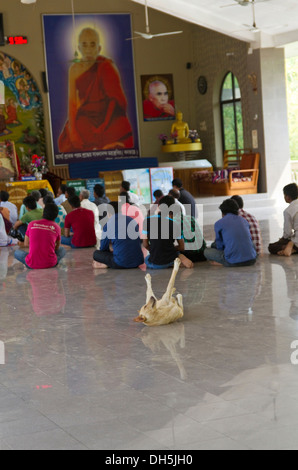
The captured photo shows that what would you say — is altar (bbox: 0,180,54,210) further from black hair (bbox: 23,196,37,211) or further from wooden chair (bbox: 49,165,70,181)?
black hair (bbox: 23,196,37,211)

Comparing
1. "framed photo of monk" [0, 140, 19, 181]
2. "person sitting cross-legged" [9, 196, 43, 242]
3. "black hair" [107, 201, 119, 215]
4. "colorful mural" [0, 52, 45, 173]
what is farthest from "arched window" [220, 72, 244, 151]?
"black hair" [107, 201, 119, 215]

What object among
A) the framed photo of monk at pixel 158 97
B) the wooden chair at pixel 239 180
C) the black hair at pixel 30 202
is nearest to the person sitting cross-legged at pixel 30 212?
the black hair at pixel 30 202

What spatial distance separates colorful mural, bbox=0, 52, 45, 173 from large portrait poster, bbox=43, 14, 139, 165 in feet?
1.33

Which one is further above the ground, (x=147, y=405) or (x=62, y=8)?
(x=62, y=8)

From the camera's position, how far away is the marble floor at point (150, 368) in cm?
320

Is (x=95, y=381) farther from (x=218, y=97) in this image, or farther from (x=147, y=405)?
(x=218, y=97)

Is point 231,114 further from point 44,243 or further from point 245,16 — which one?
point 44,243

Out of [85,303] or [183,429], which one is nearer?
[183,429]

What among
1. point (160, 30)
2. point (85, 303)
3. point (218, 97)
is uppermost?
point (160, 30)

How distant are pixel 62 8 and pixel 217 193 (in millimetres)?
6374

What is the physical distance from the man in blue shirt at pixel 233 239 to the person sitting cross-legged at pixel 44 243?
1933mm

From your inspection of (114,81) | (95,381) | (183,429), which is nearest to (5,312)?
(95,381)

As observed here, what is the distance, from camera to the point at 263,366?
4109mm

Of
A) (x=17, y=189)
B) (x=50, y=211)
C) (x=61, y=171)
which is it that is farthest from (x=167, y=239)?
(x=61, y=171)
